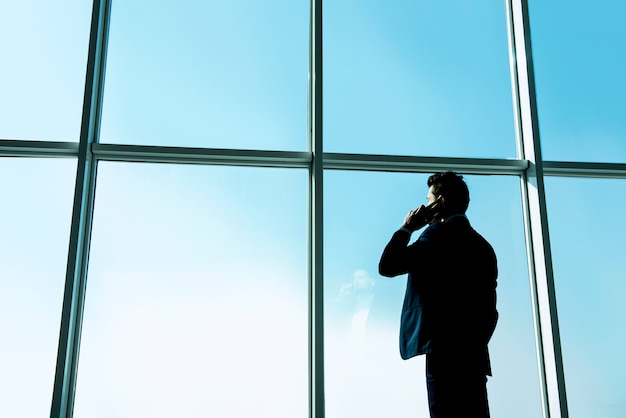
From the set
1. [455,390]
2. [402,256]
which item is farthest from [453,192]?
[455,390]

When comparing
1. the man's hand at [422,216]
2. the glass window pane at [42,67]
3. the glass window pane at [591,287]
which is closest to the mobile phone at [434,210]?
the man's hand at [422,216]

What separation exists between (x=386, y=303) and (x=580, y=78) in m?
1.45

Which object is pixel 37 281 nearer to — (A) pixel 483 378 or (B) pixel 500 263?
(A) pixel 483 378

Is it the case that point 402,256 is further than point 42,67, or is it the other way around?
point 42,67

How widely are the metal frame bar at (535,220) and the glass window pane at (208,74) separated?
3.27 feet

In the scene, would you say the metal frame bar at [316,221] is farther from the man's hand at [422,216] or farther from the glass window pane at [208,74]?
the man's hand at [422,216]

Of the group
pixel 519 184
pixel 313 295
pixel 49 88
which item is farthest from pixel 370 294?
pixel 49 88

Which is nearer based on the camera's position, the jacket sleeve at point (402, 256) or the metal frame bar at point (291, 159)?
the jacket sleeve at point (402, 256)

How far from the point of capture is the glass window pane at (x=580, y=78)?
2.86m

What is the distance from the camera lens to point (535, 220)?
268 cm

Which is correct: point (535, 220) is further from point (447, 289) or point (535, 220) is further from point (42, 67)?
point (42, 67)

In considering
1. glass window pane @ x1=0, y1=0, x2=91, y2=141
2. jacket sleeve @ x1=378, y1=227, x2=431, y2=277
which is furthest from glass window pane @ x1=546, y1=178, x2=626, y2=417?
glass window pane @ x1=0, y1=0, x2=91, y2=141

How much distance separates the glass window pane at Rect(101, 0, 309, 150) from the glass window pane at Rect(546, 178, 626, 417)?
126 centimetres

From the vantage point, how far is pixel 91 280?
240cm
